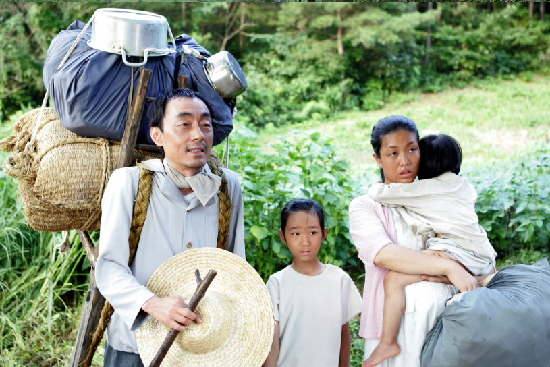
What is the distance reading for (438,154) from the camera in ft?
9.11

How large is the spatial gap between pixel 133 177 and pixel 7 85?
975 cm

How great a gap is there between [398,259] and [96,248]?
142 centimetres

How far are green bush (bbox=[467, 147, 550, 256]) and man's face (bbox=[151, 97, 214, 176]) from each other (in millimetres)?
3599

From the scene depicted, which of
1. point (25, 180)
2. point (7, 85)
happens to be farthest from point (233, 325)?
point (7, 85)

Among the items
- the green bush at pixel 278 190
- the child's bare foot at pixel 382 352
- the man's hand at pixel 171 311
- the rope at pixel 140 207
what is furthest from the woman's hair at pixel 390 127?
the green bush at pixel 278 190

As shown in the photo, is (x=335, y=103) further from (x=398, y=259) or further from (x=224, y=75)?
(x=398, y=259)

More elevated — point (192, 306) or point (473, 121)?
point (192, 306)

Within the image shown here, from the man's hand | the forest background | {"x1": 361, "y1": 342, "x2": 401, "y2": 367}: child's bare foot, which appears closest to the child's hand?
{"x1": 361, "y1": 342, "x2": 401, "y2": 367}: child's bare foot

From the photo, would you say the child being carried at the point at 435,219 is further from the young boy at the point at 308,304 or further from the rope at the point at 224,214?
the rope at the point at 224,214

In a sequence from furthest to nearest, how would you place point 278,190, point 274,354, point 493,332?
point 278,190
point 274,354
point 493,332

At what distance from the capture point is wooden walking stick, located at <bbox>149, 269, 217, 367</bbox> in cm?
213

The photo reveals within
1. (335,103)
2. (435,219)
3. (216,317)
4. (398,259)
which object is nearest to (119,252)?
(216,317)

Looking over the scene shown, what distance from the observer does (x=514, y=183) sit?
5.68 meters

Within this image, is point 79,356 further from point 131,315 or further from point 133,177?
point 133,177
